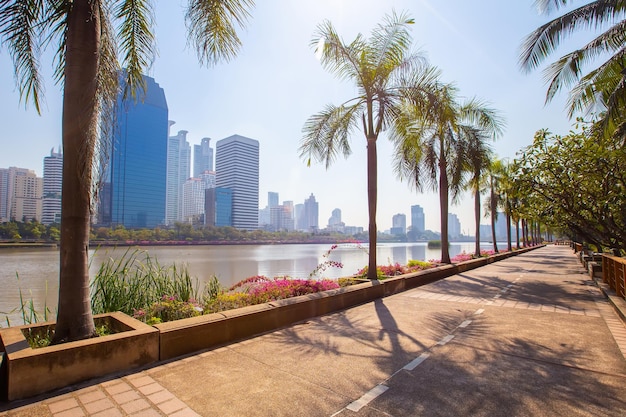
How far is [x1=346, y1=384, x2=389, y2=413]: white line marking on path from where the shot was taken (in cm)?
275

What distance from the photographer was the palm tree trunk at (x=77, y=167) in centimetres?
362

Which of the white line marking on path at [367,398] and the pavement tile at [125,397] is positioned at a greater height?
the pavement tile at [125,397]

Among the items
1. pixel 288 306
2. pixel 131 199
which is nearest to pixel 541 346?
pixel 288 306

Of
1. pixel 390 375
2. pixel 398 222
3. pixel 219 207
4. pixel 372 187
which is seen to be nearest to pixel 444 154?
pixel 372 187

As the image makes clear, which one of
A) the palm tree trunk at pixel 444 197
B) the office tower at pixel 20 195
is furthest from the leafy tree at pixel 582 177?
the office tower at pixel 20 195

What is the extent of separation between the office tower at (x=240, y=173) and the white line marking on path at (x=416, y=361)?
124 meters

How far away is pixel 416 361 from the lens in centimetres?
379

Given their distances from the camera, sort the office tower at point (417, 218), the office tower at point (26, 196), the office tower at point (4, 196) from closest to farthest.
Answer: the office tower at point (4, 196)
the office tower at point (26, 196)
the office tower at point (417, 218)

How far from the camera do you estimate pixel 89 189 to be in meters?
3.80

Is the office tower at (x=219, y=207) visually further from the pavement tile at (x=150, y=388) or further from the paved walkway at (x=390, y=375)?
the pavement tile at (x=150, y=388)

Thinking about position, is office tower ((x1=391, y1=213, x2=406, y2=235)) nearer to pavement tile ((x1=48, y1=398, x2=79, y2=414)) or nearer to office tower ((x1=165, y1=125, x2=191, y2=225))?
office tower ((x1=165, y1=125, x2=191, y2=225))

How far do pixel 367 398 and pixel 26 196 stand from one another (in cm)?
10237

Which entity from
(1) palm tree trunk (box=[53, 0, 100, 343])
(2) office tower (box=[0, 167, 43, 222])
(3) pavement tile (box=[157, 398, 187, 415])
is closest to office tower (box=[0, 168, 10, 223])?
(2) office tower (box=[0, 167, 43, 222])

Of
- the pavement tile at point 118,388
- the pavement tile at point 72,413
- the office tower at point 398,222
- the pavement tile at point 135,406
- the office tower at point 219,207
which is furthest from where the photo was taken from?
the office tower at point 398,222
